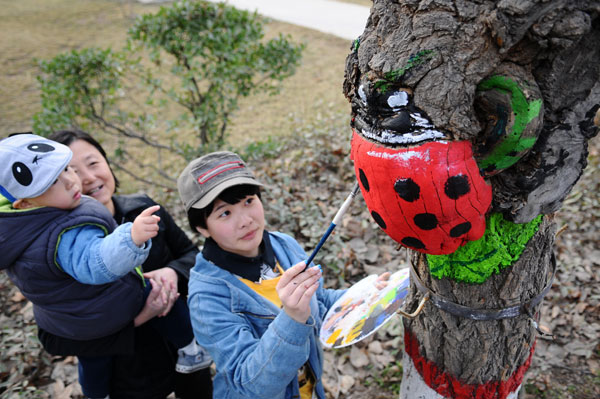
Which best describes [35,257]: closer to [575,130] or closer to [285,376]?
[285,376]

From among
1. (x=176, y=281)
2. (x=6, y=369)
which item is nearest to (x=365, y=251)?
(x=176, y=281)

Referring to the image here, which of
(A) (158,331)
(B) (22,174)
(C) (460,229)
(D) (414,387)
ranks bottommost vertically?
(A) (158,331)

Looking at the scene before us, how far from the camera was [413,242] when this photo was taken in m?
1.25

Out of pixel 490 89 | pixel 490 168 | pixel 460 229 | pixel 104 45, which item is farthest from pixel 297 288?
pixel 104 45

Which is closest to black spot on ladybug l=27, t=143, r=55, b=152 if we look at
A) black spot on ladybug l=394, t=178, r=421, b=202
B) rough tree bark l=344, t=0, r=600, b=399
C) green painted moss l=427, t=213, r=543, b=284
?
rough tree bark l=344, t=0, r=600, b=399

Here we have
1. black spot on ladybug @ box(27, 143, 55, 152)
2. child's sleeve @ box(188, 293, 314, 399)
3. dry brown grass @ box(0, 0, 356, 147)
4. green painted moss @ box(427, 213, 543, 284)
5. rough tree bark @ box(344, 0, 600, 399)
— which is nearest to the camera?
rough tree bark @ box(344, 0, 600, 399)

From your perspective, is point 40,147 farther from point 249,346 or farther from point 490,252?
point 490,252

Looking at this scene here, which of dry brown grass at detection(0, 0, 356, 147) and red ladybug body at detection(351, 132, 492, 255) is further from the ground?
red ladybug body at detection(351, 132, 492, 255)

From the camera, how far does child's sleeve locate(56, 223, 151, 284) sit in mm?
1793

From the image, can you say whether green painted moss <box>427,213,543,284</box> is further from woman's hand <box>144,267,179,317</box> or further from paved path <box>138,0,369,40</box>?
paved path <box>138,0,369,40</box>

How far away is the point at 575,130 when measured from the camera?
1.15 meters

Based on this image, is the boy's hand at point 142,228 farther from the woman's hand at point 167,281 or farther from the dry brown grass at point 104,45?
the dry brown grass at point 104,45

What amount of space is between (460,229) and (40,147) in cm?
177

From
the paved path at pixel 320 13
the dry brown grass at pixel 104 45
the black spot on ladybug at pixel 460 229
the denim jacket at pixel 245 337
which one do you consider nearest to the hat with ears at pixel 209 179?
the denim jacket at pixel 245 337
